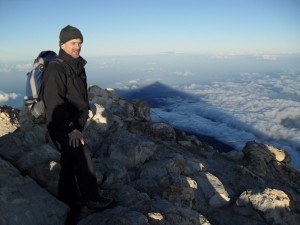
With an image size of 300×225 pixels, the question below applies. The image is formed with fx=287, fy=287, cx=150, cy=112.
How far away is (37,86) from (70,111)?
95 centimetres

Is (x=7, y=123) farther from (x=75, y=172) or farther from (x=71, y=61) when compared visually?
(x=71, y=61)

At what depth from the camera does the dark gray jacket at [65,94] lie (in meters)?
6.48

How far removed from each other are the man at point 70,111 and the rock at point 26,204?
78cm

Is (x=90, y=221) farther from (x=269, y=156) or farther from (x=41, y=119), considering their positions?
(x=269, y=156)

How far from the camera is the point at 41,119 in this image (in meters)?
7.04

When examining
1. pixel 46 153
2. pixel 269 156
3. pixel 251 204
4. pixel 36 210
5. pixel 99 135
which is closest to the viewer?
pixel 36 210

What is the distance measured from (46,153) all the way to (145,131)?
15.1 metres

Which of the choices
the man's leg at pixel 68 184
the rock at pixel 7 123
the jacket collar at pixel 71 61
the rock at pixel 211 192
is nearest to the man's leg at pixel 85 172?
the man's leg at pixel 68 184

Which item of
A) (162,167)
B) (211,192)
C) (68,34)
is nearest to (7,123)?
(162,167)

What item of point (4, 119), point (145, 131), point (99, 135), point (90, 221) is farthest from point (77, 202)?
point (145, 131)

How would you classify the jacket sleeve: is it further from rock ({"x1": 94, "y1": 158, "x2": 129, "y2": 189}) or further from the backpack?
rock ({"x1": 94, "y1": 158, "x2": 129, "y2": 189})

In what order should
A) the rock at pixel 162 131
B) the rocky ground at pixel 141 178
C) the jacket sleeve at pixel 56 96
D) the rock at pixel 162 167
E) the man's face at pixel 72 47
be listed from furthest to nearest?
the rock at pixel 162 131 → the rock at pixel 162 167 → the rocky ground at pixel 141 178 → the man's face at pixel 72 47 → the jacket sleeve at pixel 56 96

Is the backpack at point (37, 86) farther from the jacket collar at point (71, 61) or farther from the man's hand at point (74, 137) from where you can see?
the man's hand at point (74, 137)

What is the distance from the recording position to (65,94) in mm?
6824
